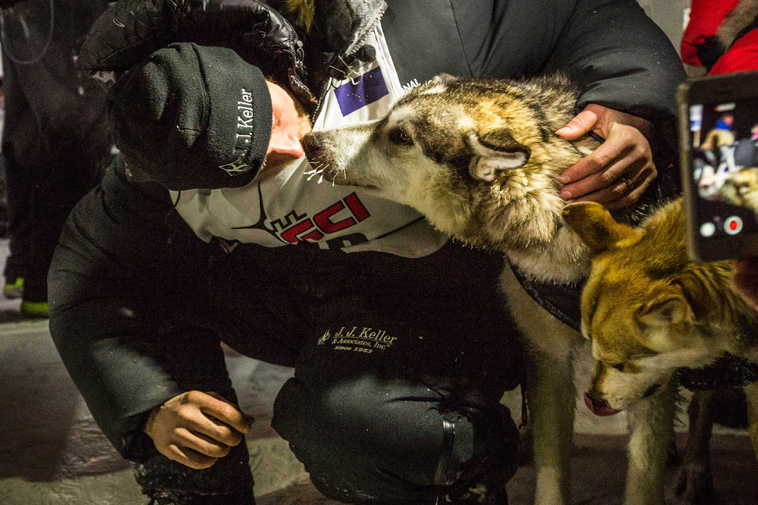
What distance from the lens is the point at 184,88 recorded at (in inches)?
55.7

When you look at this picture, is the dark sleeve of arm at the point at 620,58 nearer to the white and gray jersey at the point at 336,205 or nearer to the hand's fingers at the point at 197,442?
the white and gray jersey at the point at 336,205

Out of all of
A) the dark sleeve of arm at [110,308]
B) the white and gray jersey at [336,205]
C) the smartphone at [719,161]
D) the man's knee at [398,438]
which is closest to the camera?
the smartphone at [719,161]

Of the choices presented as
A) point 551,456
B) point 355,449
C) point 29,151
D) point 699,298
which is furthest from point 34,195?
point 699,298

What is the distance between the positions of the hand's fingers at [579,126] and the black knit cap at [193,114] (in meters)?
0.61

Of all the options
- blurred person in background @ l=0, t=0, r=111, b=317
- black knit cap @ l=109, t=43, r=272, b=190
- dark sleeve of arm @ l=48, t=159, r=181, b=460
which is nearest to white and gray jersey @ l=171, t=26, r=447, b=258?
black knit cap @ l=109, t=43, r=272, b=190

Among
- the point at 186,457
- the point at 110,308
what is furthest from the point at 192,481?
the point at 110,308

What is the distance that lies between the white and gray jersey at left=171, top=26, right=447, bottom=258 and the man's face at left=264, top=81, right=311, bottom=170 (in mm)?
24

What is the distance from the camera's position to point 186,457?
5.43 feet

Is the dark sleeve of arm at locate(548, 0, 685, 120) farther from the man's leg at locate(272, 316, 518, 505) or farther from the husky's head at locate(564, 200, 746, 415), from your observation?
the man's leg at locate(272, 316, 518, 505)

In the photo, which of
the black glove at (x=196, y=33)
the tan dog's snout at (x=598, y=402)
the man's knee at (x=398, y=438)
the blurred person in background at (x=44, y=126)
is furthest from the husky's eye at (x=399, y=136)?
the blurred person in background at (x=44, y=126)

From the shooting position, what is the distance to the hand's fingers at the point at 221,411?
65.2 inches

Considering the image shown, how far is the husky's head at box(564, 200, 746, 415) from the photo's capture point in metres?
1.22

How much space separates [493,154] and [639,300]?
1.24ft

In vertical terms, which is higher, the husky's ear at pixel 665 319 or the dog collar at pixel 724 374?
the husky's ear at pixel 665 319
